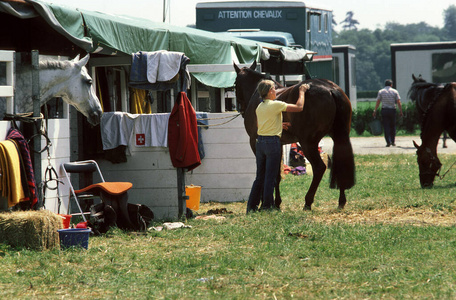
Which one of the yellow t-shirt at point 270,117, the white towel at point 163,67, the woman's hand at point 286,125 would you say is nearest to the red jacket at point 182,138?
the white towel at point 163,67

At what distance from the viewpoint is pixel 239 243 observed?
7793 millimetres

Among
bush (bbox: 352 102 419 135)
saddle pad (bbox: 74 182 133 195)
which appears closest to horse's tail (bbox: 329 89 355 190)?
saddle pad (bbox: 74 182 133 195)

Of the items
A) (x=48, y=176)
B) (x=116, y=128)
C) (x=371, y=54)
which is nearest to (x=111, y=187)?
(x=48, y=176)

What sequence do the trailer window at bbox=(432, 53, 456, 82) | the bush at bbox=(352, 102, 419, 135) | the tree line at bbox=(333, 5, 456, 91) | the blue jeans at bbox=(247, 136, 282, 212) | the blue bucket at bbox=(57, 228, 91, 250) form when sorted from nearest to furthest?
the blue bucket at bbox=(57, 228, 91, 250)
the blue jeans at bbox=(247, 136, 282, 212)
the trailer window at bbox=(432, 53, 456, 82)
the bush at bbox=(352, 102, 419, 135)
the tree line at bbox=(333, 5, 456, 91)

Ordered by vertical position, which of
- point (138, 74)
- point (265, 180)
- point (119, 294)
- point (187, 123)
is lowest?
point (119, 294)

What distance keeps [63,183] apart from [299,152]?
952 cm

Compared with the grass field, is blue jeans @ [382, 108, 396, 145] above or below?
above

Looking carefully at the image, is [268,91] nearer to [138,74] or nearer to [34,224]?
[138,74]

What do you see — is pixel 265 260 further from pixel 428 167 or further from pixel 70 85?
pixel 428 167

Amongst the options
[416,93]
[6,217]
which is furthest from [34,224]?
[416,93]

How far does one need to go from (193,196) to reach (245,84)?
1939mm

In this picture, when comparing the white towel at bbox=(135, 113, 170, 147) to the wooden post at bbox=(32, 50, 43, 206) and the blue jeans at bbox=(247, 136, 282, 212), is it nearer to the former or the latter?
the blue jeans at bbox=(247, 136, 282, 212)

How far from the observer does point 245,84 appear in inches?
456

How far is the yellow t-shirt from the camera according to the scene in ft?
31.4
